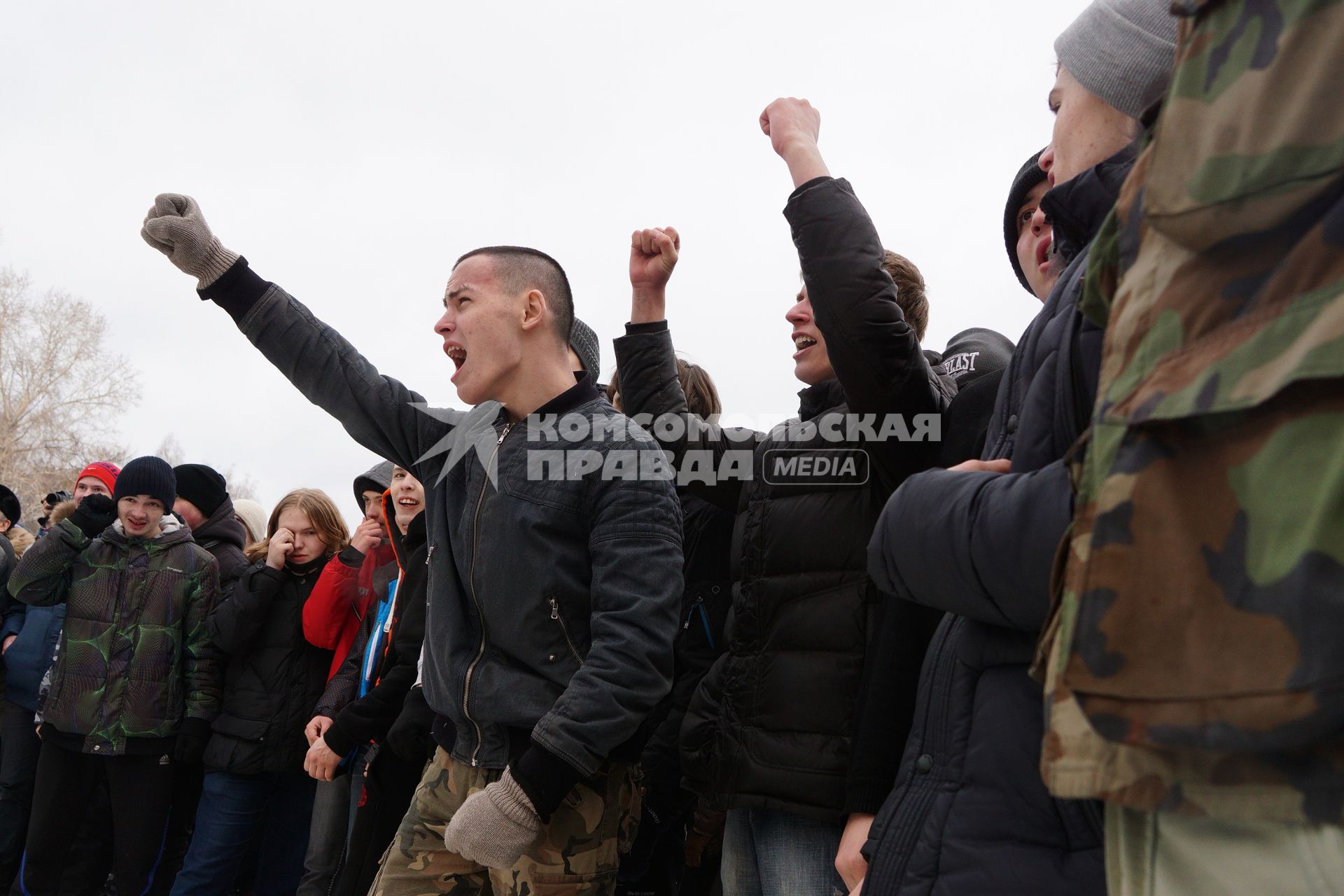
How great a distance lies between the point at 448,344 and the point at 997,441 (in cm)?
209

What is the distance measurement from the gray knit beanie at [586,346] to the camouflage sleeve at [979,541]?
248cm

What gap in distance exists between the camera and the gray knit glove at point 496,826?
2.60 meters

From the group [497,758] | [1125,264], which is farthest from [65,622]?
[1125,264]

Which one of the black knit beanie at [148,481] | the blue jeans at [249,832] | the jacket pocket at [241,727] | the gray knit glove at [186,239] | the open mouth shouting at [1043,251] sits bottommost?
the blue jeans at [249,832]

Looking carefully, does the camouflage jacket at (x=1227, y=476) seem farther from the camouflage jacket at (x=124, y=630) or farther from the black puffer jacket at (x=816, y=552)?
the camouflage jacket at (x=124, y=630)

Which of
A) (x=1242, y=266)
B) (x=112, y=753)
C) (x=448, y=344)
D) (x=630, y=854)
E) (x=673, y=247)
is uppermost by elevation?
(x=673, y=247)

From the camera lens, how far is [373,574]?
5141mm

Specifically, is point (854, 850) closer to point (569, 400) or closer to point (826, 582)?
point (826, 582)

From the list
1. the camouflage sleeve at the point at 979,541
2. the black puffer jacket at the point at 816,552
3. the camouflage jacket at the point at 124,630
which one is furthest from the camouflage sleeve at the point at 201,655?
the camouflage sleeve at the point at 979,541

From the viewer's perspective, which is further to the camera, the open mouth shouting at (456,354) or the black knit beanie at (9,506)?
the black knit beanie at (9,506)

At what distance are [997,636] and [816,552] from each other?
1336mm

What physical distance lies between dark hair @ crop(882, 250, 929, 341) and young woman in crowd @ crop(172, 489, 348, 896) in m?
3.91

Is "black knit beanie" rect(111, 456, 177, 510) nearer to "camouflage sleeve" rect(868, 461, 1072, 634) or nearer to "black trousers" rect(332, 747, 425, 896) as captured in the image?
"black trousers" rect(332, 747, 425, 896)

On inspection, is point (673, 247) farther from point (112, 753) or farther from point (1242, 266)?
point (112, 753)
